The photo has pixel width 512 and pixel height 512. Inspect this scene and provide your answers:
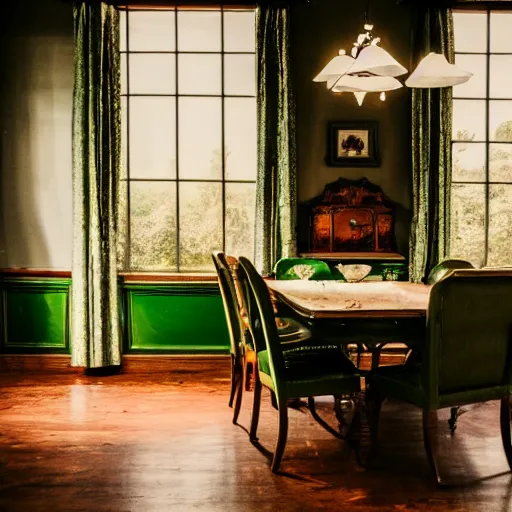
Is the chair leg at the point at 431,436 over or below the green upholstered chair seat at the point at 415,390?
below

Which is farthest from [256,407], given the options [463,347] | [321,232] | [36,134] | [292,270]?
[36,134]

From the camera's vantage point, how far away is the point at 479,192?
204 inches

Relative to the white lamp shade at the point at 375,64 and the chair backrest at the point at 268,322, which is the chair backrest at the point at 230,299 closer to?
the chair backrest at the point at 268,322

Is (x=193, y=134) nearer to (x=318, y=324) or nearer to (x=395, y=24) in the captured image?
(x=395, y=24)

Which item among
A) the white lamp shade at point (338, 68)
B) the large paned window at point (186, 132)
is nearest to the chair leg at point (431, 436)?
the white lamp shade at point (338, 68)

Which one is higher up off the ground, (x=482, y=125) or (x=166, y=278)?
(x=482, y=125)

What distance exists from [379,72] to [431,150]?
6.94 ft

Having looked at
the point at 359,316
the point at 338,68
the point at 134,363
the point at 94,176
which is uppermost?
the point at 338,68

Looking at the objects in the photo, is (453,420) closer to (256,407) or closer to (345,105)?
(256,407)

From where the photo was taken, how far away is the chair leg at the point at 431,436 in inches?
104

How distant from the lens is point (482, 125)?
519cm

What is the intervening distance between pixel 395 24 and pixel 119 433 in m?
3.65

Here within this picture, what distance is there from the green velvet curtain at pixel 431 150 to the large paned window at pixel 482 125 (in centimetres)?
33

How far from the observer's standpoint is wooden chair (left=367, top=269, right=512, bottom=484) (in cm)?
253
